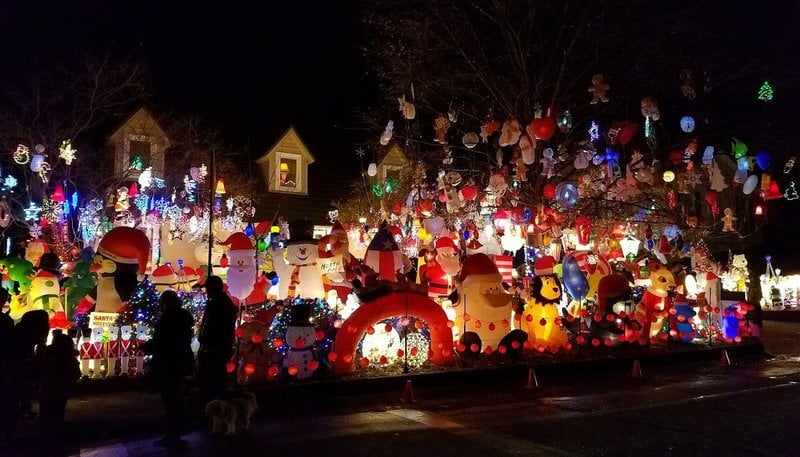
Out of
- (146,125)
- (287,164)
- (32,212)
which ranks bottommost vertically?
(32,212)

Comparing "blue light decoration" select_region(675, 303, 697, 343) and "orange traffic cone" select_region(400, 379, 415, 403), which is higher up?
"blue light decoration" select_region(675, 303, 697, 343)

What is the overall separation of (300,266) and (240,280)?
1304 mm

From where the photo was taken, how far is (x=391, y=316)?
37.7 feet

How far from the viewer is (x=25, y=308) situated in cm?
1120

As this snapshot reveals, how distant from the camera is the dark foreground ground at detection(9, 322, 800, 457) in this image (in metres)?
7.12

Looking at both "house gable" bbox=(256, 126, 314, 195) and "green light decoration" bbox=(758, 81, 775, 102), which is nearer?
"green light decoration" bbox=(758, 81, 775, 102)

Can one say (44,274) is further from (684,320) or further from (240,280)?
(684,320)

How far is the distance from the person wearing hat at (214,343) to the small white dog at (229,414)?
1.00 ft

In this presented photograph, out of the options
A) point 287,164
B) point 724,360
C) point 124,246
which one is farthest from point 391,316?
point 287,164

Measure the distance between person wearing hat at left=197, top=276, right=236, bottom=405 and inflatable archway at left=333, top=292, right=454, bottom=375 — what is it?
3449 mm

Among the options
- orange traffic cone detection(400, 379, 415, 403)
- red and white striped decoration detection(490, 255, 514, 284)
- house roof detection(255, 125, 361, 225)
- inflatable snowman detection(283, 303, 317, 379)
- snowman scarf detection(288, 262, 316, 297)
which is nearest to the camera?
orange traffic cone detection(400, 379, 415, 403)

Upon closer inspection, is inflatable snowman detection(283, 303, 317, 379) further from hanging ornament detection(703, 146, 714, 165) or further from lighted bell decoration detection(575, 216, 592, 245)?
hanging ornament detection(703, 146, 714, 165)

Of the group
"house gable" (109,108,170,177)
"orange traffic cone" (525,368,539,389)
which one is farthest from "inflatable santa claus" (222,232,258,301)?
"house gable" (109,108,170,177)

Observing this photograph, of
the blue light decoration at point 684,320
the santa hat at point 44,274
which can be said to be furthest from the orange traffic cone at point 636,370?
the santa hat at point 44,274
